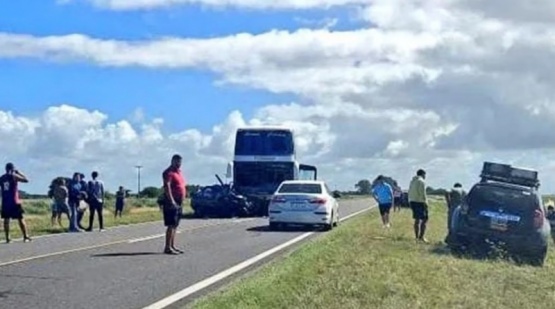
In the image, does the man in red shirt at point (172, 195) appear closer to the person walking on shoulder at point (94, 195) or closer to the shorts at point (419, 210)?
the shorts at point (419, 210)

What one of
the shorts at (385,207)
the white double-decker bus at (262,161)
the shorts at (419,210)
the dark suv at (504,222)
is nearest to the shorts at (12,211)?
the shorts at (419,210)

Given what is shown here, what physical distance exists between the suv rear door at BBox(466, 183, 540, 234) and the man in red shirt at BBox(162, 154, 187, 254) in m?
6.31

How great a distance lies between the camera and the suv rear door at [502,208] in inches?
886

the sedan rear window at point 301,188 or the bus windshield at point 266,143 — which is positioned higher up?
the bus windshield at point 266,143

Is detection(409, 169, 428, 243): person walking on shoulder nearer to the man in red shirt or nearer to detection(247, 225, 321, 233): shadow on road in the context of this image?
detection(247, 225, 321, 233): shadow on road

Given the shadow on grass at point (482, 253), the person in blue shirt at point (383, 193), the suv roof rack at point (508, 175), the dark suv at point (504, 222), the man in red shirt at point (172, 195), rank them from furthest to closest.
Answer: the person in blue shirt at point (383, 193) → the suv roof rack at point (508, 175) → the dark suv at point (504, 222) → the shadow on grass at point (482, 253) → the man in red shirt at point (172, 195)

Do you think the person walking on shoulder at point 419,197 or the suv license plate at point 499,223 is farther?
the person walking on shoulder at point 419,197

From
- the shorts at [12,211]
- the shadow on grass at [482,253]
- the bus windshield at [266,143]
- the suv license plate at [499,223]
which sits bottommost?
the shadow on grass at [482,253]

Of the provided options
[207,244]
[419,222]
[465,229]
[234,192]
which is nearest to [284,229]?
[419,222]

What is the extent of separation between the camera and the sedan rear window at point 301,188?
109 ft

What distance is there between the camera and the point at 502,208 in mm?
22656

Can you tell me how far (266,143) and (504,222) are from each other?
2541 cm

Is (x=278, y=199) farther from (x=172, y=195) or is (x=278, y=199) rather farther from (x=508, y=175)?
(x=172, y=195)

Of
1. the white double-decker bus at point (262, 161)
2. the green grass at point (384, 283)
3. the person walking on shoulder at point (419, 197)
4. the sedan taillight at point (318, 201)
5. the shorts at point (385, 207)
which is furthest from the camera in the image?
the white double-decker bus at point (262, 161)
